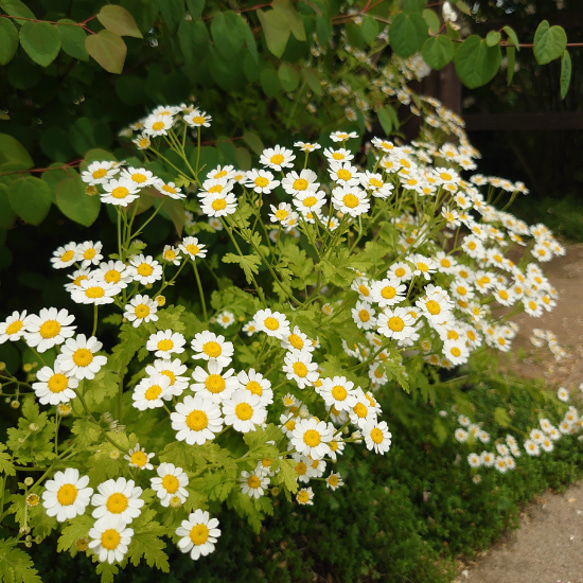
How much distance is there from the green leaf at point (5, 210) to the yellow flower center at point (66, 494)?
577 millimetres

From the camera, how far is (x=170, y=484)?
1.00 metres

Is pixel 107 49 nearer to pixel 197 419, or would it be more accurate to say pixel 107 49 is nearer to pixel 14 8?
pixel 14 8

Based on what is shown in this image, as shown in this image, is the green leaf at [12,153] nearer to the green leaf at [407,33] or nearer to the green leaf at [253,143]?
the green leaf at [253,143]

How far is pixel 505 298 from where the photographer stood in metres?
1.88

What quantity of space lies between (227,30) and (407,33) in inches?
17.9

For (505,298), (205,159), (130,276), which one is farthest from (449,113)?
(130,276)

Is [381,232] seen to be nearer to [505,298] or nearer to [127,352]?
[505,298]

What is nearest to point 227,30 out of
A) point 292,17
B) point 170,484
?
point 292,17

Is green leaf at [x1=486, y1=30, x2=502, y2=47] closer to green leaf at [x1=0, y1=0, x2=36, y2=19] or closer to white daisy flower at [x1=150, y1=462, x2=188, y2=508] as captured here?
green leaf at [x1=0, y1=0, x2=36, y2=19]

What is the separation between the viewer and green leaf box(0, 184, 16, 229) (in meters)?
1.14

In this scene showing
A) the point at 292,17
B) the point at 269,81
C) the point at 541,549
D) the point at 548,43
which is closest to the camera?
the point at 548,43

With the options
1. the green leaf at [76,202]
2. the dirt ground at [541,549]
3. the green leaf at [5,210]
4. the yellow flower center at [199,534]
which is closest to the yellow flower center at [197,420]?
the yellow flower center at [199,534]

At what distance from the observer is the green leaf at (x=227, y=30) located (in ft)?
4.00

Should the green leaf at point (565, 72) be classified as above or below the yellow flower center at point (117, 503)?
above
